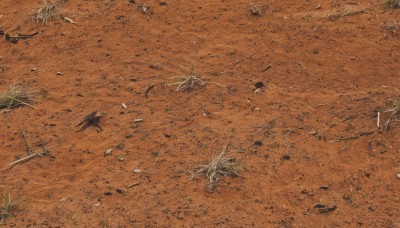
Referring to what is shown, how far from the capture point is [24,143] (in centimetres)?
405

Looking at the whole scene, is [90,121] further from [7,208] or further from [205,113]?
[7,208]

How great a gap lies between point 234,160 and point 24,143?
1383mm

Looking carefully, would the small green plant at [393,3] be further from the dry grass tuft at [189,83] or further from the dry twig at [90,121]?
the dry twig at [90,121]

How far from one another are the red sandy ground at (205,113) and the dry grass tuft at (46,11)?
67 mm

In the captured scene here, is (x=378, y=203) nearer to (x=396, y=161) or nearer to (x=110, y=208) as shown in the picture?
(x=396, y=161)

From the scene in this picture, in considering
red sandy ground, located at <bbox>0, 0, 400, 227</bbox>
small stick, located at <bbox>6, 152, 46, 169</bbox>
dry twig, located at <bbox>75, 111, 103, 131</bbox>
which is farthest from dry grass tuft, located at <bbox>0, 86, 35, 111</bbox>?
small stick, located at <bbox>6, 152, 46, 169</bbox>

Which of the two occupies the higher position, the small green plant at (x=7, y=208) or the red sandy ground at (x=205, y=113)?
the red sandy ground at (x=205, y=113)

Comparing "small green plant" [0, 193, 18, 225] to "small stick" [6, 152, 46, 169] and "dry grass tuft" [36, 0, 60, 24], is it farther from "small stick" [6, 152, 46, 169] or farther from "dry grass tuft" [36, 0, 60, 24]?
"dry grass tuft" [36, 0, 60, 24]

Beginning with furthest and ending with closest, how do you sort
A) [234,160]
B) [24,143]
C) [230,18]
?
[230,18] → [24,143] → [234,160]

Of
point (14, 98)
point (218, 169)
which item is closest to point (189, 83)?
point (218, 169)

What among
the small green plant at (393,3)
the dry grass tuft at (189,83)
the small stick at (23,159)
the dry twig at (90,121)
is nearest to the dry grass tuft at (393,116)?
the dry grass tuft at (189,83)

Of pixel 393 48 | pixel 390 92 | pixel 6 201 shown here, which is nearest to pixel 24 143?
pixel 6 201

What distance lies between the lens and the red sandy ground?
3.44 metres

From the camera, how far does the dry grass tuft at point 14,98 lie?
4418 mm
